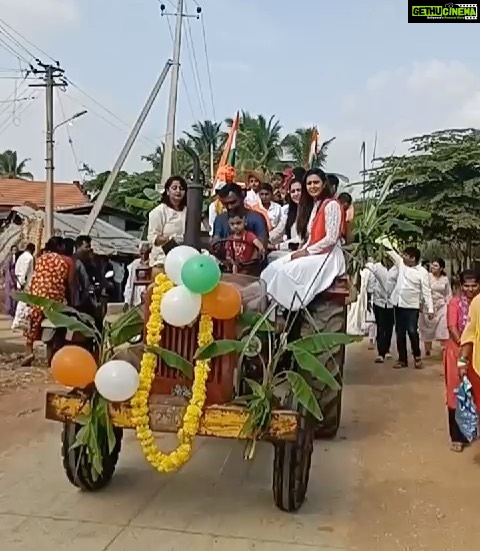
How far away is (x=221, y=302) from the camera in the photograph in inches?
182

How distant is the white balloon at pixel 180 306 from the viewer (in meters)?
4.59

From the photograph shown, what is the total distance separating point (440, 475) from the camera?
19.6 ft

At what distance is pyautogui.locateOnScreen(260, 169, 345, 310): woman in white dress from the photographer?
5.99 meters

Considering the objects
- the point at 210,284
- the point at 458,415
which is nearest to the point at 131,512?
the point at 210,284

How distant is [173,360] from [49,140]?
1843cm

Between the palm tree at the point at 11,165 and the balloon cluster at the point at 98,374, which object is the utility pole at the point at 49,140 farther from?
the palm tree at the point at 11,165

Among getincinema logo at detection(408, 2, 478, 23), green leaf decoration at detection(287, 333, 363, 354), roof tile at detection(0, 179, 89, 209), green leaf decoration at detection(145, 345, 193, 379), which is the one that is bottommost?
green leaf decoration at detection(145, 345, 193, 379)

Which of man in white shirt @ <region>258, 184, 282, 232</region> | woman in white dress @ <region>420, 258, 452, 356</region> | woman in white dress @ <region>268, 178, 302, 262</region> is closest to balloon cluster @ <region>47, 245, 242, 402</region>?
woman in white dress @ <region>268, 178, 302, 262</region>

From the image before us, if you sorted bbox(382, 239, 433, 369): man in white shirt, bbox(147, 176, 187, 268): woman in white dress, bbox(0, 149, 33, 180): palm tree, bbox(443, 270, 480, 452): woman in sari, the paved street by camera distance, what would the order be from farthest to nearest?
bbox(0, 149, 33, 180): palm tree < bbox(382, 239, 433, 369): man in white shirt < bbox(443, 270, 480, 452): woman in sari < bbox(147, 176, 187, 268): woman in white dress < the paved street

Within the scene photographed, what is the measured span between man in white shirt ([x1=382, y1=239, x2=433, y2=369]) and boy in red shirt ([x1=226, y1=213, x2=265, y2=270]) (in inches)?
219

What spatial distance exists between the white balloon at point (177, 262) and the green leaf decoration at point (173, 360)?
394 millimetres

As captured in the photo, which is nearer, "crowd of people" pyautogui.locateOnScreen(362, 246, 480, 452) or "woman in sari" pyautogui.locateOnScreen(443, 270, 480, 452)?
"woman in sari" pyautogui.locateOnScreen(443, 270, 480, 452)

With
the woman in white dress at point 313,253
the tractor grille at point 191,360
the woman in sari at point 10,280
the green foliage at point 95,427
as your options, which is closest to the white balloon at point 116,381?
the green foliage at point 95,427

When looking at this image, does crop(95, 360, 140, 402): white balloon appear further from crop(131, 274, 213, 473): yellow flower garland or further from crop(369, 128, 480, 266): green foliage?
crop(369, 128, 480, 266): green foliage
